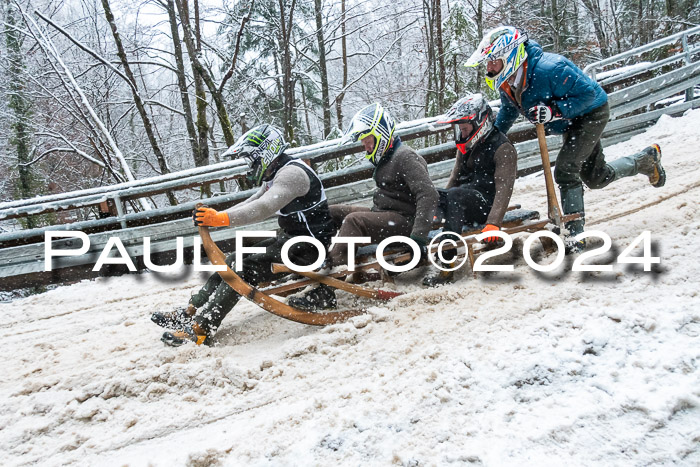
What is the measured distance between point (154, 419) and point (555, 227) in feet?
11.8

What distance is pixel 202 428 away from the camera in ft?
8.61

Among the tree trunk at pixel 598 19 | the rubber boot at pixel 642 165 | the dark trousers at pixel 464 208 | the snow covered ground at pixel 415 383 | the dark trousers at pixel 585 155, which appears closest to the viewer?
the snow covered ground at pixel 415 383

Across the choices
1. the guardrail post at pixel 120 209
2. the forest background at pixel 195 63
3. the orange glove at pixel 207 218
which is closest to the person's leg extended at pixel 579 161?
the orange glove at pixel 207 218

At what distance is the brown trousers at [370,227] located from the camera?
4066 millimetres

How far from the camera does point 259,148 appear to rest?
389cm

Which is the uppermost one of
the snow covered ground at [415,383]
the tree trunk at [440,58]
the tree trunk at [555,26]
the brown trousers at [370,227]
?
the tree trunk at [555,26]

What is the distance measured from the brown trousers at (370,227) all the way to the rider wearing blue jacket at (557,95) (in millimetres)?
1462

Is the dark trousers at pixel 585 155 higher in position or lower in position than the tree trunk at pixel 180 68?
lower

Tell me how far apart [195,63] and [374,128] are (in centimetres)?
762

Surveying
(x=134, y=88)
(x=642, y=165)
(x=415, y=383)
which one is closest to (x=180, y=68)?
(x=134, y=88)

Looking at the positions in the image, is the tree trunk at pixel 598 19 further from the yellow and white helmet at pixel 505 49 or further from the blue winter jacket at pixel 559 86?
the yellow and white helmet at pixel 505 49

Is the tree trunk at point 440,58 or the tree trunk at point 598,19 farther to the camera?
the tree trunk at point 598,19

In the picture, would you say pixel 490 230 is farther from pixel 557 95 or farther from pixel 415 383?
pixel 415 383

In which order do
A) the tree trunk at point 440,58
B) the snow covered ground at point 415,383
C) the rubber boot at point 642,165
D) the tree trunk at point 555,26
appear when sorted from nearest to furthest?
the snow covered ground at point 415,383, the rubber boot at point 642,165, the tree trunk at point 440,58, the tree trunk at point 555,26
